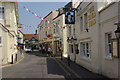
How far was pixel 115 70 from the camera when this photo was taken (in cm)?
659

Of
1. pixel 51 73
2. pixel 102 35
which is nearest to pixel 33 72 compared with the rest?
pixel 51 73

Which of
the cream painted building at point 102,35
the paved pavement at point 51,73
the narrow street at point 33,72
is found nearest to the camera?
the cream painted building at point 102,35

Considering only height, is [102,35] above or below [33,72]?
→ above

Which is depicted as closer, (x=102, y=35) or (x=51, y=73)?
(x=102, y=35)

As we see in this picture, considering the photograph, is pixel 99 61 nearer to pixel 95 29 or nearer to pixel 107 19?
pixel 95 29

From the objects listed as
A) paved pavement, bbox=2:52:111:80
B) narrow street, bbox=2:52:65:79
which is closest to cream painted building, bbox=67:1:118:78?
paved pavement, bbox=2:52:111:80

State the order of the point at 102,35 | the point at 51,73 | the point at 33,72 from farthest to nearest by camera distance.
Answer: the point at 33,72 → the point at 51,73 → the point at 102,35

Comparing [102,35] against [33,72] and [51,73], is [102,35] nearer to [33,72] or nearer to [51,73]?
[51,73]

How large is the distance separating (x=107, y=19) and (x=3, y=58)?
400 inches

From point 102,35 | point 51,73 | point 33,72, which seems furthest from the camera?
point 33,72

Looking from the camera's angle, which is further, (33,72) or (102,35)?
(33,72)

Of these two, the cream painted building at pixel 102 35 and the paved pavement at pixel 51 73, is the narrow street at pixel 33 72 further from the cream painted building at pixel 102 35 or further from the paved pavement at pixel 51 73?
the cream painted building at pixel 102 35

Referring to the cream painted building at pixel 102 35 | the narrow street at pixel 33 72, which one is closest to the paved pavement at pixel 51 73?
the narrow street at pixel 33 72

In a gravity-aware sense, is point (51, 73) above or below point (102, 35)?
below
